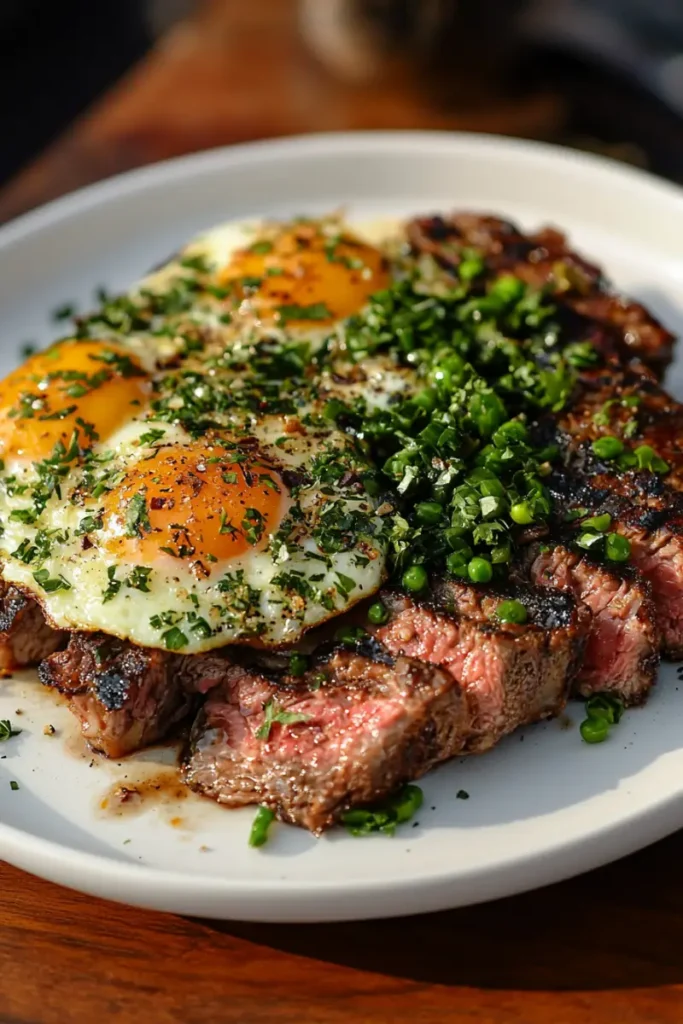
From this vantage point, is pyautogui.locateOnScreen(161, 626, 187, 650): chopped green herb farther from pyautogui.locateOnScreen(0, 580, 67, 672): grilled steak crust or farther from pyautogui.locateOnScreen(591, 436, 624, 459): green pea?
pyautogui.locateOnScreen(591, 436, 624, 459): green pea

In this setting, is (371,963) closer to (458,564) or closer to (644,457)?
(458,564)

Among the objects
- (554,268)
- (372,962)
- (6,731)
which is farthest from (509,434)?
(6,731)

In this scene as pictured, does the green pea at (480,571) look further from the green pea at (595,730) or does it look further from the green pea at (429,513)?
the green pea at (595,730)

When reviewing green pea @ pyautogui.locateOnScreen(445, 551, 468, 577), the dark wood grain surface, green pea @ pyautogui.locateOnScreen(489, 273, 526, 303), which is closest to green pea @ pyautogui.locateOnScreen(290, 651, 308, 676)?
green pea @ pyautogui.locateOnScreen(445, 551, 468, 577)

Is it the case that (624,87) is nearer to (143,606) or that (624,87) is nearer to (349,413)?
(349,413)

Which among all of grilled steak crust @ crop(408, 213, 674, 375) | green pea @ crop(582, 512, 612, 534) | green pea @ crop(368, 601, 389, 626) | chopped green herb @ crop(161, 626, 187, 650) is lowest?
chopped green herb @ crop(161, 626, 187, 650)

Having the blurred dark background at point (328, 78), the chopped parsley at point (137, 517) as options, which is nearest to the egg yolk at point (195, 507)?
the chopped parsley at point (137, 517)
